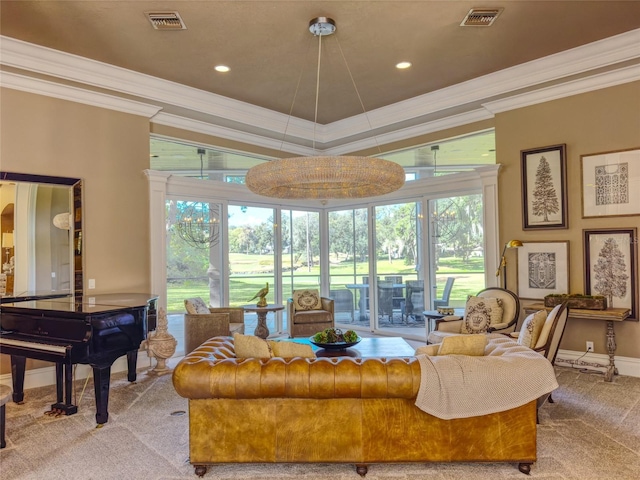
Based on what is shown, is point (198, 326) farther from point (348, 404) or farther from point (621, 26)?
point (621, 26)

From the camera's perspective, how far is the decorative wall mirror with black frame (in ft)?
14.1

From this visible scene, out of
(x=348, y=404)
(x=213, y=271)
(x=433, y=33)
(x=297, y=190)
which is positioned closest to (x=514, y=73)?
(x=433, y=33)

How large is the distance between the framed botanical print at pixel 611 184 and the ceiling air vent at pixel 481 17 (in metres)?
2.01

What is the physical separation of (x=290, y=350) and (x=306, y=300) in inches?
141

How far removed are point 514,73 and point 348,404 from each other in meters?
4.39

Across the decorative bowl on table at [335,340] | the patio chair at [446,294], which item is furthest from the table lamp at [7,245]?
the patio chair at [446,294]

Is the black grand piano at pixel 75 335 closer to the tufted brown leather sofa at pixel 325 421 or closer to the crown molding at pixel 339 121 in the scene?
the tufted brown leather sofa at pixel 325 421

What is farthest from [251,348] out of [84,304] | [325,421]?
[84,304]

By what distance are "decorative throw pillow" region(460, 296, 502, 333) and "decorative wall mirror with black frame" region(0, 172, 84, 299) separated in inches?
173

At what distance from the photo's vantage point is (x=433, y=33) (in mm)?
4184

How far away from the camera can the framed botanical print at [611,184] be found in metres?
4.49

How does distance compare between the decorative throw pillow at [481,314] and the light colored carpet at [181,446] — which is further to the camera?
the decorative throw pillow at [481,314]

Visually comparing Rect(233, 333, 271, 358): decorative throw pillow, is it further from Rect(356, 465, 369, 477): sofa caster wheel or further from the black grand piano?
the black grand piano

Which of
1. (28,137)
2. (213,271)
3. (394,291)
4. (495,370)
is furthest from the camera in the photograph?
(394,291)
